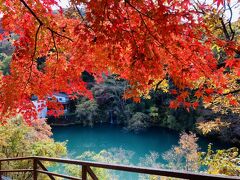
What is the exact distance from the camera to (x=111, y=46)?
252 cm

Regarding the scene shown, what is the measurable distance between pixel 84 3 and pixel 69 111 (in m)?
23.9

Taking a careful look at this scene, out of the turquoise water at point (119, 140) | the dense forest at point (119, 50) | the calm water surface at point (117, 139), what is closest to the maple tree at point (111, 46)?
the dense forest at point (119, 50)

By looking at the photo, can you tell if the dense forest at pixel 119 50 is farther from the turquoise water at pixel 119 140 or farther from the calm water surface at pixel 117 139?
the calm water surface at pixel 117 139

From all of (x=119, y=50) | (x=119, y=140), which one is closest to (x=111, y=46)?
(x=119, y=50)

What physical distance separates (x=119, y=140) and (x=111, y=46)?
18.9 meters

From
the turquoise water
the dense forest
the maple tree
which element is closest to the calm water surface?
the turquoise water

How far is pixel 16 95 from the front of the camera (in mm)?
3828

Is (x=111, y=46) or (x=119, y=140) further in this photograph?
(x=119, y=140)

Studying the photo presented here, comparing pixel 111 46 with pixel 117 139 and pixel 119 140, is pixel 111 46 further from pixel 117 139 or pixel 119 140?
pixel 117 139

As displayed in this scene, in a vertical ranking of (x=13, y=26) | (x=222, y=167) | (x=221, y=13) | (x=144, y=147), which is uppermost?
(x=221, y=13)

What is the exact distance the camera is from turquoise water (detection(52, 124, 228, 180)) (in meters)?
18.0

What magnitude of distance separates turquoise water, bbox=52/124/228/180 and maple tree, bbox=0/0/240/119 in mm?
12948

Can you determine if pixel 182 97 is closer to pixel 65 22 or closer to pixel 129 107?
pixel 65 22

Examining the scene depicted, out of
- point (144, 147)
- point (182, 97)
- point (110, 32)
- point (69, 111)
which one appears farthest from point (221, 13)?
Answer: point (69, 111)
